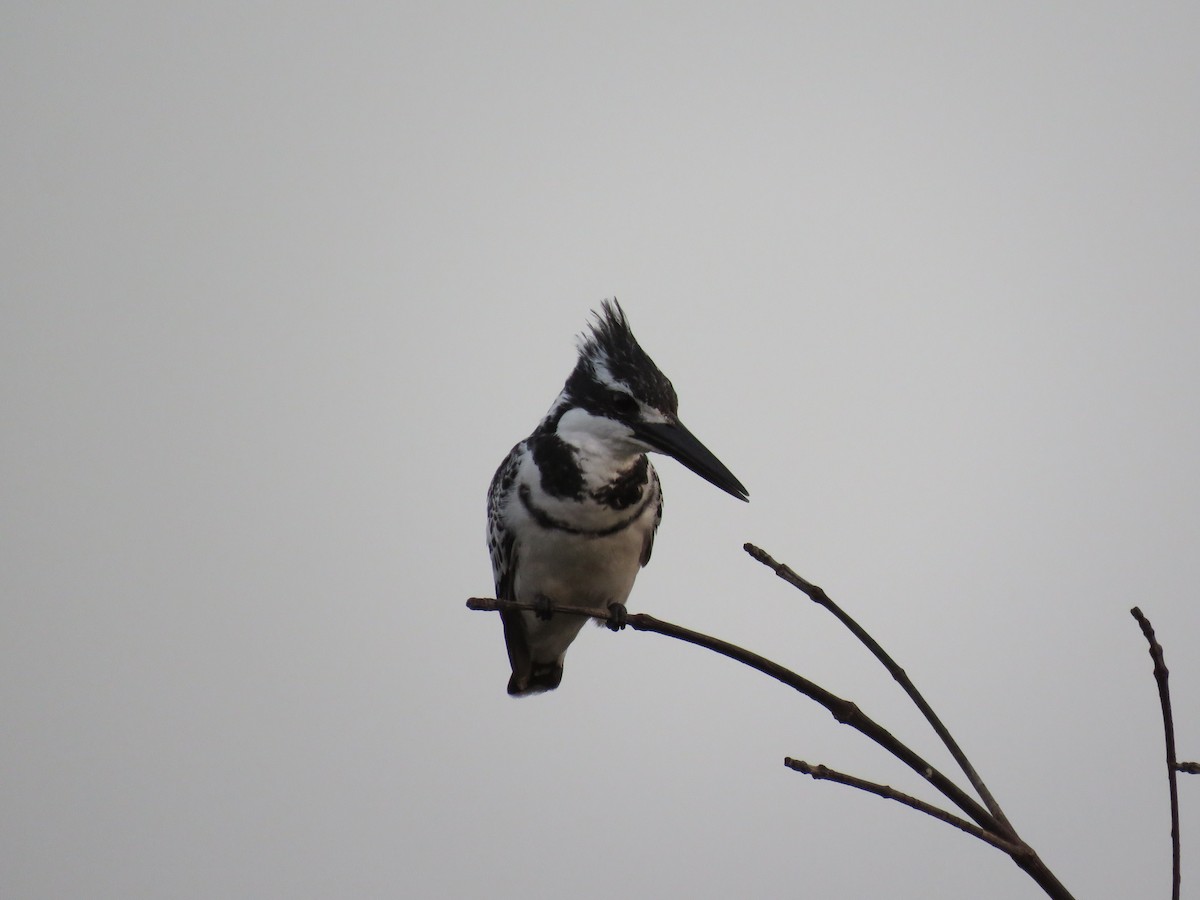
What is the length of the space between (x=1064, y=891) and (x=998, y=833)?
14 cm

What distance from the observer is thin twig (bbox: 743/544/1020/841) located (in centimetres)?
161

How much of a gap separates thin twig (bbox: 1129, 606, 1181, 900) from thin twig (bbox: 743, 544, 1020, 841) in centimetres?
20

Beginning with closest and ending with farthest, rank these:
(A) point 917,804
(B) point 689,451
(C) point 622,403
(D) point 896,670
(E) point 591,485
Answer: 1. (A) point 917,804
2. (D) point 896,670
3. (B) point 689,451
4. (C) point 622,403
5. (E) point 591,485

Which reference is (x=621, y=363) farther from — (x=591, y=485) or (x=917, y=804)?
(x=917, y=804)

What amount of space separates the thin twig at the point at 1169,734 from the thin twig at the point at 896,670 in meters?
0.20

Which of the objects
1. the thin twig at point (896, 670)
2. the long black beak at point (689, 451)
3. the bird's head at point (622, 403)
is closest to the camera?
the thin twig at point (896, 670)

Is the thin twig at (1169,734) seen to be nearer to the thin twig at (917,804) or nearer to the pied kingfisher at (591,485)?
the thin twig at (917,804)

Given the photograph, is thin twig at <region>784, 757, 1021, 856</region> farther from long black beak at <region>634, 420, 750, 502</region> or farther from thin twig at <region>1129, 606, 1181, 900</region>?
long black beak at <region>634, 420, 750, 502</region>

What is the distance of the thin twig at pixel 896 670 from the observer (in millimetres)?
1611

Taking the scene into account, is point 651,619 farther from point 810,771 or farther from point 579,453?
point 579,453

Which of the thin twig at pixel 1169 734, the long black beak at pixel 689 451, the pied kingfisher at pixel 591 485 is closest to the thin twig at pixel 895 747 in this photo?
the thin twig at pixel 1169 734

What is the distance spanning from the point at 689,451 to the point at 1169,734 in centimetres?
186

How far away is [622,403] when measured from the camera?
378 cm

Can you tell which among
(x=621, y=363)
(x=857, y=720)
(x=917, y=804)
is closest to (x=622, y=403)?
(x=621, y=363)
